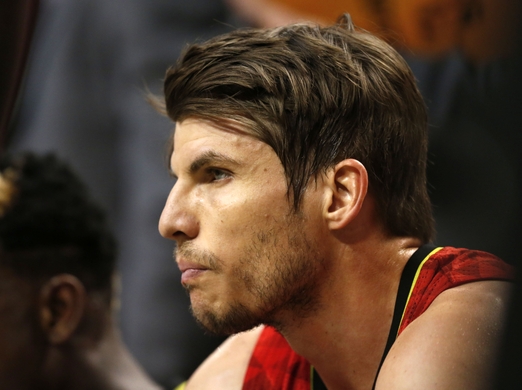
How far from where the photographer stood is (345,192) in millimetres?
1230

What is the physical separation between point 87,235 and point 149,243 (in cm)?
116

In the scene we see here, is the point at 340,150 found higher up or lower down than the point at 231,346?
higher up

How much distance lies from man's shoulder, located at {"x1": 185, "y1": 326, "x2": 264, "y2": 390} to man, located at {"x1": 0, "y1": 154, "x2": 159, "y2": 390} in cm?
57

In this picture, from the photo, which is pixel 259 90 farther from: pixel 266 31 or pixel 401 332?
pixel 401 332

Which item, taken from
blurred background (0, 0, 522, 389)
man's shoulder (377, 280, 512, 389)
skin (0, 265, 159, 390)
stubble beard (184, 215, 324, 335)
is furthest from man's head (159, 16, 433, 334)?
skin (0, 265, 159, 390)

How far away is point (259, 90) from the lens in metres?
1.24

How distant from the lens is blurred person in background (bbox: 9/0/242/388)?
3.16 metres

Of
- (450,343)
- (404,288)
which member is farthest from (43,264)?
(450,343)

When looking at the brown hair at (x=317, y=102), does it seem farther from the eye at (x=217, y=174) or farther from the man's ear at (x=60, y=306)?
the man's ear at (x=60, y=306)

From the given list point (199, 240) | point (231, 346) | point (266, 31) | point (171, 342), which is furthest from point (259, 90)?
point (171, 342)

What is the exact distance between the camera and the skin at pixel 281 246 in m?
1.22

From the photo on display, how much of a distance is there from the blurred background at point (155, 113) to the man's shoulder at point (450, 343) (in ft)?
2.77

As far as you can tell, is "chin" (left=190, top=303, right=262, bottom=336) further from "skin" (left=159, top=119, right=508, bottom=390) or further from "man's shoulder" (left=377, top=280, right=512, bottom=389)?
"man's shoulder" (left=377, top=280, right=512, bottom=389)

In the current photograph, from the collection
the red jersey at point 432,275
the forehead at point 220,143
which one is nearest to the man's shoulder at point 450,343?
the red jersey at point 432,275
